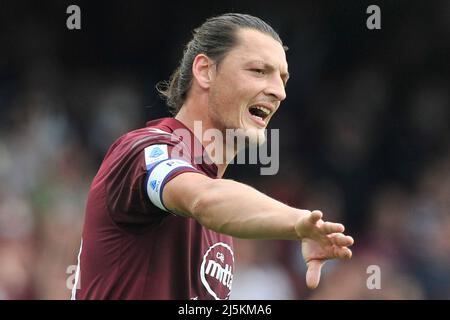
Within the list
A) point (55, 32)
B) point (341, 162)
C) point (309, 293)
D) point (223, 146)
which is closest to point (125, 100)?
point (55, 32)

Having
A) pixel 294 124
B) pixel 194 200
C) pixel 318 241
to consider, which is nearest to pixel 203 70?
pixel 194 200

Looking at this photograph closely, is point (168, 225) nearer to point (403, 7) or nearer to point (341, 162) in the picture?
point (341, 162)

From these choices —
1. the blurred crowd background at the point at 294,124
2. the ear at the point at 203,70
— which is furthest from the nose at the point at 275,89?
the blurred crowd background at the point at 294,124

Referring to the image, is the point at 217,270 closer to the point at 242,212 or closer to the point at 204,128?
the point at 204,128

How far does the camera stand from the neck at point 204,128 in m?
3.58

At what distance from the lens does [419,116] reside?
33.6 ft

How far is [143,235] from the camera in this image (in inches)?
123

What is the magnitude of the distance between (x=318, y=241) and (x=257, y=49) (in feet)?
4.87

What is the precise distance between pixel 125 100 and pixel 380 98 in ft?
10.6

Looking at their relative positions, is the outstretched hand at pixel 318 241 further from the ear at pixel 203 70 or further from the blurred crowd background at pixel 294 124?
the blurred crowd background at pixel 294 124

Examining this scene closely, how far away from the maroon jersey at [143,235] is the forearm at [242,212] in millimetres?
237

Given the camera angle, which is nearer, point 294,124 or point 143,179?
point 143,179

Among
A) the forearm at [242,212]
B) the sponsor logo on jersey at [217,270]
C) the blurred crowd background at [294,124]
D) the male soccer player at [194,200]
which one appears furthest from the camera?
the blurred crowd background at [294,124]

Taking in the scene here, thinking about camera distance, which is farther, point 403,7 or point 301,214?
point 403,7
